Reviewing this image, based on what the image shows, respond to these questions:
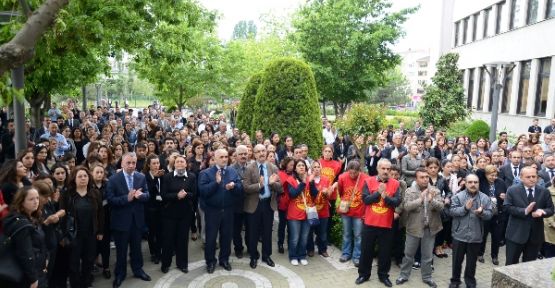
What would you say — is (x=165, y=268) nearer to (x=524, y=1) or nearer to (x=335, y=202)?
(x=335, y=202)

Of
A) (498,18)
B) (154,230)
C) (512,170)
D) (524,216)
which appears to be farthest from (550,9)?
(154,230)

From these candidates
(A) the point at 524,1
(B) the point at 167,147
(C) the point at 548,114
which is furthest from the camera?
(A) the point at 524,1

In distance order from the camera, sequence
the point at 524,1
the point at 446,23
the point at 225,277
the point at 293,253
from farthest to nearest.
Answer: the point at 446,23
the point at 524,1
the point at 293,253
the point at 225,277

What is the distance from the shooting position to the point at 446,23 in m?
34.3

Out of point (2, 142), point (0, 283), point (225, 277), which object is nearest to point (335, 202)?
point (225, 277)

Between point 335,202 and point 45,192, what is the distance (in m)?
5.32

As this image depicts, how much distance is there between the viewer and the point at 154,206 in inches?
296

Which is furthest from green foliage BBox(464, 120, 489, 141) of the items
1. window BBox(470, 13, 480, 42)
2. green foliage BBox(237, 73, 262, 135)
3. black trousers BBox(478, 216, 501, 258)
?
black trousers BBox(478, 216, 501, 258)

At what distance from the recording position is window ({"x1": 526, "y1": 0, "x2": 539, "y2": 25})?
21730mm

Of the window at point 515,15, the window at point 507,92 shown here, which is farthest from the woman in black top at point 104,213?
the window at point 515,15

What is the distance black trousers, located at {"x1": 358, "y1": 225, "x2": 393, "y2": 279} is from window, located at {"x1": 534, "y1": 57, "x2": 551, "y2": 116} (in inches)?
710

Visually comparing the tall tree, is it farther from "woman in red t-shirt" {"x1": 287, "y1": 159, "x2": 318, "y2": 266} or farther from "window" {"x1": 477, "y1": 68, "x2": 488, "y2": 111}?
"woman in red t-shirt" {"x1": 287, "y1": 159, "x2": 318, "y2": 266}

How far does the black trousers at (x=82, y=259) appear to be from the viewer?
6.11m

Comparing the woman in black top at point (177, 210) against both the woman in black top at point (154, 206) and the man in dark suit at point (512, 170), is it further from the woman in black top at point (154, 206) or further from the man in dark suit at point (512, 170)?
the man in dark suit at point (512, 170)
